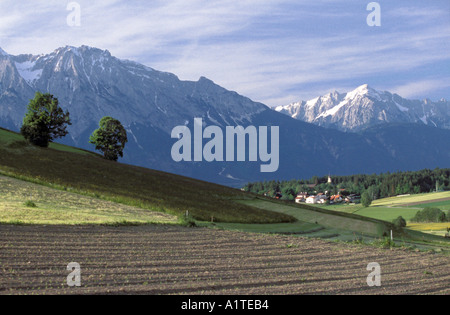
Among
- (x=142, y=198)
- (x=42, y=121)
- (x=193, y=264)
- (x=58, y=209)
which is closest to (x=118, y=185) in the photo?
(x=142, y=198)

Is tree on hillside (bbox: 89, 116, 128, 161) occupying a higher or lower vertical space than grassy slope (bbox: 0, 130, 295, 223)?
higher

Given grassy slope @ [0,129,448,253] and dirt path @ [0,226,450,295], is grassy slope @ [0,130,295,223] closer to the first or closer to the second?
grassy slope @ [0,129,448,253]

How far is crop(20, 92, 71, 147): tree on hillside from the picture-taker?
82944 mm

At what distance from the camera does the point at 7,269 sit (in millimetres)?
20750

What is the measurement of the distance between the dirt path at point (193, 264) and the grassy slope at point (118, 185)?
56.8 ft

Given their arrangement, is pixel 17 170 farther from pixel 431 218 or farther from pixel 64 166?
pixel 431 218

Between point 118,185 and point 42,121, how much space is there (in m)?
26.8

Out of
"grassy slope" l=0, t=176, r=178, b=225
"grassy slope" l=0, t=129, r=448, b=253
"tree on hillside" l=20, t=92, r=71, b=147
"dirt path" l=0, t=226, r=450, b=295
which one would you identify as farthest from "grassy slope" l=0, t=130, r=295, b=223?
"dirt path" l=0, t=226, r=450, b=295

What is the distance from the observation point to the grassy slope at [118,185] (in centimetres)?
5375

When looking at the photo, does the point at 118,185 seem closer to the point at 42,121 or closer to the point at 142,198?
the point at 142,198

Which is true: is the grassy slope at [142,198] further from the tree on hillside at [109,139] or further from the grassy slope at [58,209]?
the tree on hillside at [109,139]

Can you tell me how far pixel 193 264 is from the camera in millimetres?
24703

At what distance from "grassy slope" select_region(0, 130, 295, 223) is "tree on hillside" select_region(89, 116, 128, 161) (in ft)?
71.3

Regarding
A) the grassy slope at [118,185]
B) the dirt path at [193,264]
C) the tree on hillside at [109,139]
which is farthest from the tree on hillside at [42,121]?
the dirt path at [193,264]
